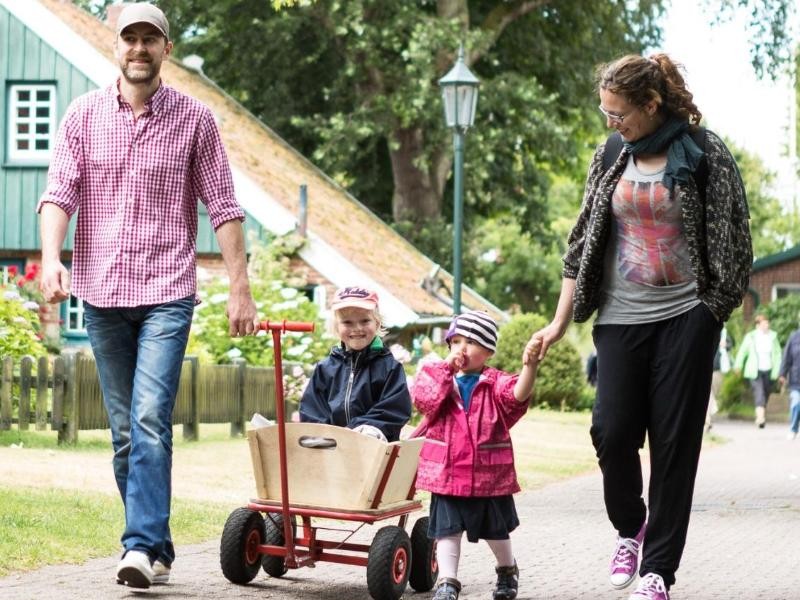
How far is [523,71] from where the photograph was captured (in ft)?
107

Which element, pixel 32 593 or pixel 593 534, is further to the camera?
pixel 593 534

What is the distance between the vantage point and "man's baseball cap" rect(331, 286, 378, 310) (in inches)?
258


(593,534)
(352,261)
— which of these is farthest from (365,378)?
(352,261)

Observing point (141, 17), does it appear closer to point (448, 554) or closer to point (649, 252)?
point (649, 252)

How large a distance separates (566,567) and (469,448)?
1575mm

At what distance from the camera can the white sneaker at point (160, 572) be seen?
20.5 feet

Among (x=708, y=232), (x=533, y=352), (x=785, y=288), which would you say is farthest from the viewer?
(x=785, y=288)

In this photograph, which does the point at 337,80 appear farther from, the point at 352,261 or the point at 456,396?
the point at 456,396

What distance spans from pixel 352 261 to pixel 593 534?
14175 millimetres

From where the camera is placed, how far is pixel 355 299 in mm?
6551

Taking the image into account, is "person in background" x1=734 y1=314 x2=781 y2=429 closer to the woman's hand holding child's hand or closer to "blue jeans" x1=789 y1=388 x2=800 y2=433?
"blue jeans" x1=789 y1=388 x2=800 y2=433

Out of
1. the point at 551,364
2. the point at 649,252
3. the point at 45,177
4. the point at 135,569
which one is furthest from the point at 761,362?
the point at 135,569

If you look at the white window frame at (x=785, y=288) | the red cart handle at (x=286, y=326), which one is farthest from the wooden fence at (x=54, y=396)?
the white window frame at (x=785, y=288)

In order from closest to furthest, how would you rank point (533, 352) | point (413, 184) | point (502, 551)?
point (533, 352) < point (502, 551) < point (413, 184)
